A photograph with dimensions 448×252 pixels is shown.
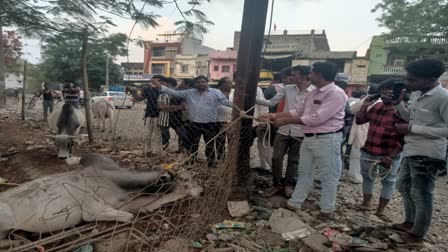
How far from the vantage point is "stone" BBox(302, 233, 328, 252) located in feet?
7.97

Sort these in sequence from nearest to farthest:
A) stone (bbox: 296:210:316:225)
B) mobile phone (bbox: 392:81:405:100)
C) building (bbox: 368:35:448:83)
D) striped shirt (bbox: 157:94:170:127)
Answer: mobile phone (bbox: 392:81:405:100) < stone (bbox: 296:210:316:225) < striped shirt (bbox: 157:94:170:127) < building (bbox: 368:35:448:83)

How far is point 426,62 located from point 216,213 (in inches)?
86.4

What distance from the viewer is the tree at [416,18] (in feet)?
40.9

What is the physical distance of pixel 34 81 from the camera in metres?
32.4

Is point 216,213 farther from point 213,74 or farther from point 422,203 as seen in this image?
point 213,74

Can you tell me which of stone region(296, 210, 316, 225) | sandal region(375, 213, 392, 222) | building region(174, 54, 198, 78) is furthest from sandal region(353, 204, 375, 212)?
building region(174, 54, 198, 78)

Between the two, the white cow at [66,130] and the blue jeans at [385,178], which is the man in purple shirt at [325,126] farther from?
the white cow at [66,130]

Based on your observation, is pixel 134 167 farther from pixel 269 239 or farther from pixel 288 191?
pixel 269 239

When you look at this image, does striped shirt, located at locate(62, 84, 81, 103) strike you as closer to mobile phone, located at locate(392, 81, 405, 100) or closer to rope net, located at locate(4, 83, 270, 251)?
rope net, located at locate(4, 83, 270, 251)

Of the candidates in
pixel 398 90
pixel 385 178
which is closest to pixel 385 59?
pixel 385 178

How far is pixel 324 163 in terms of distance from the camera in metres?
2.91

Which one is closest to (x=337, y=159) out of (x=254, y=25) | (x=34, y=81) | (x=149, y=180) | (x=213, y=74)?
(x=254, y=25)

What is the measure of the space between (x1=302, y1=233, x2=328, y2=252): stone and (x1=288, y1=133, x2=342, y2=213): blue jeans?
49 cm

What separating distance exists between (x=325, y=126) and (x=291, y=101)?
0.92m
